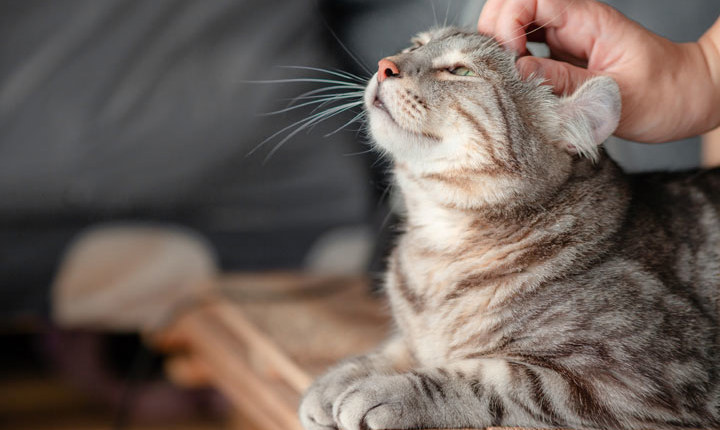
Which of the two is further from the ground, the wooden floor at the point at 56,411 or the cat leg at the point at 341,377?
the cat leg at the point at 341,377

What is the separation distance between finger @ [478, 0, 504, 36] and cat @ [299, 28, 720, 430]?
0.05 feet

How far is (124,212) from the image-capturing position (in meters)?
1.95

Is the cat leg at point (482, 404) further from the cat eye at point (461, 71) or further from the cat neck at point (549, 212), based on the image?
the cat eye at point (461, 71)

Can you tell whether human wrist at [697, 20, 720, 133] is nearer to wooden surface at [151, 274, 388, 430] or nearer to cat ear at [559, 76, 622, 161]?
cat ear at [559, 76, 622, 161]

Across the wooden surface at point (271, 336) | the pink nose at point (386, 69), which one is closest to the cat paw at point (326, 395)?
the wooden surface at point (271, 336)

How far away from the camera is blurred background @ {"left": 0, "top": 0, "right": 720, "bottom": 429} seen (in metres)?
1.68

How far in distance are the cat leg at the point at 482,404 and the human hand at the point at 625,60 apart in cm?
29

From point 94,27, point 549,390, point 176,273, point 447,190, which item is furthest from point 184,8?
point 549,390

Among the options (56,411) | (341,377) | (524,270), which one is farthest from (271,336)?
(56,411)

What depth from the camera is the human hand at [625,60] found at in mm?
706

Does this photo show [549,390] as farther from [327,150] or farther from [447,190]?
[327,150]

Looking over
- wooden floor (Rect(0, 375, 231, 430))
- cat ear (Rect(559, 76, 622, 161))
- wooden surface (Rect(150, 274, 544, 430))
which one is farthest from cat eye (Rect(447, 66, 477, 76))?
wooden floor (Rect(0, 375, 231, 430))

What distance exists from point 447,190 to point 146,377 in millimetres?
1405

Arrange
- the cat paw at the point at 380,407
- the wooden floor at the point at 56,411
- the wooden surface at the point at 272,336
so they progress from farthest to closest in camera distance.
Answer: the wooden floor at the point at 56,411, the wooden surface at the point at 272,336, the cat paw at the point at 380,407
